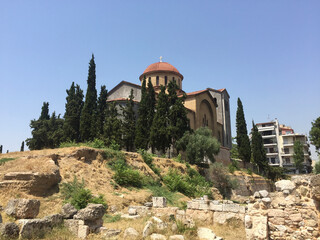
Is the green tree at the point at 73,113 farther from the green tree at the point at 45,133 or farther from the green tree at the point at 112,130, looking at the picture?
the green tree at the point at 112,130

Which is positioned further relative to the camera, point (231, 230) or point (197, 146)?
point (197, 146)

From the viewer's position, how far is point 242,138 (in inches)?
1399

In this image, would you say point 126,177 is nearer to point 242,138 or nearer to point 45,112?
point 242,138

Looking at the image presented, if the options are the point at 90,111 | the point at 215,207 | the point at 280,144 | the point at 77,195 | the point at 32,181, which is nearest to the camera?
the point at 215,207

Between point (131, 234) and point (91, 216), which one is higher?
point (91, 216)

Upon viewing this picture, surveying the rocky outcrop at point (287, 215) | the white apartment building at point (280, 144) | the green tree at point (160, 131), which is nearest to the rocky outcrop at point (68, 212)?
the rocky outcrop at point (287, 215)

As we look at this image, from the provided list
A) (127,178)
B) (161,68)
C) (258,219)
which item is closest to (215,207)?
(258,219)

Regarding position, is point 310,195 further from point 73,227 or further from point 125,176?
point 125,176

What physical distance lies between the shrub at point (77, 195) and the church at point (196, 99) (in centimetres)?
1785

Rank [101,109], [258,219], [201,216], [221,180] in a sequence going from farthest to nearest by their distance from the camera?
[101,109] < [221,180] < [201,216] < [258,219]

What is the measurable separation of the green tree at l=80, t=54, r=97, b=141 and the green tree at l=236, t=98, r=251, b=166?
2042 cm

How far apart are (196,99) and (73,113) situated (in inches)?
612

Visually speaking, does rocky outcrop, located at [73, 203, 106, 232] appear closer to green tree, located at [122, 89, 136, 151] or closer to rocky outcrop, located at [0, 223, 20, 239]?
rocky outcrop, located at [0, 223, 20, 239]

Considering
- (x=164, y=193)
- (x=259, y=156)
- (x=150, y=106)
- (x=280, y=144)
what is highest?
(x=150, y=106)
